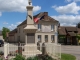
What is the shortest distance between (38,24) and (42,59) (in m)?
37.2

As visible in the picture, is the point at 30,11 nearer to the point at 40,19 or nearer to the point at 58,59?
the point at 58,59

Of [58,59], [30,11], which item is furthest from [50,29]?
[58,59]

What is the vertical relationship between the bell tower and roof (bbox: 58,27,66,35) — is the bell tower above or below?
below

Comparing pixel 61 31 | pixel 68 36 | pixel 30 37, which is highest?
pixel 61 31

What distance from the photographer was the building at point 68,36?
53.2 meters

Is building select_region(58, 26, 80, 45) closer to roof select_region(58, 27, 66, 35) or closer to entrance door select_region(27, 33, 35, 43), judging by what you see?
roof select_region(58, 27, 66, 35)

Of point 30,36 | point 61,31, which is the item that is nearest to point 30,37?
point 30,36

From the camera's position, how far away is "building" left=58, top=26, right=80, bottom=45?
174 ft

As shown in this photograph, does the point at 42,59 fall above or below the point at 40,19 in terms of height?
below

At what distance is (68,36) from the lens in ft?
179

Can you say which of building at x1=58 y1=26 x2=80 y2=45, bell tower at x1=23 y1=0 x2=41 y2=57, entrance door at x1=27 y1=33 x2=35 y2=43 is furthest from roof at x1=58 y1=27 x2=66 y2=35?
entrance door at x1=27 y1=33 x2=35 y2=43

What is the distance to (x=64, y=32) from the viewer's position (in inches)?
2227

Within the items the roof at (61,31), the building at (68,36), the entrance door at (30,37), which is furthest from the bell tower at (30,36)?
the roof at (61,31)

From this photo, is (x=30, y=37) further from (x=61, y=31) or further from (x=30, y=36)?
(x=61, y=31)
